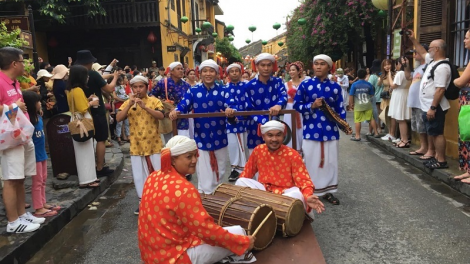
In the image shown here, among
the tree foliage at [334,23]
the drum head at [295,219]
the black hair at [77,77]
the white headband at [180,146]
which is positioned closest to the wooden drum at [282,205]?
the drum head at [295,219]

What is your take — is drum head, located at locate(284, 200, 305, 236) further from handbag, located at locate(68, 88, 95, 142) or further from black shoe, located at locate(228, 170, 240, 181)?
handbag, located at locate(68, 88, 95, 142)

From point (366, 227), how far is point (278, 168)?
120 centimetres

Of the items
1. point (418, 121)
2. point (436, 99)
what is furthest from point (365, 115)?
point (436, 99)

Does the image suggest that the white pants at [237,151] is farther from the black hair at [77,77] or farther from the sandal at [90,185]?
the black hair at [77,77]

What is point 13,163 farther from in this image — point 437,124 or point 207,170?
point 437,124

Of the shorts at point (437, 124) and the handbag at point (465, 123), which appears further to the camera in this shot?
the shorts at point (437, 124)

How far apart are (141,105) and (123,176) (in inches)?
110

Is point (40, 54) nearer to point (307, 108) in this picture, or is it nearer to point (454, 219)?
point (307, 108)

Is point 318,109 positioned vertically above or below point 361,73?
below

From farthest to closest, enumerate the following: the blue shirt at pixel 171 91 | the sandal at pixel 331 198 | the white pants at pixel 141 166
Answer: the blue shirt at pixel 171 91
the sandal at pixel 331 198
the white pants at pixel 141 166

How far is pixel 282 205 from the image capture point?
11.4ft

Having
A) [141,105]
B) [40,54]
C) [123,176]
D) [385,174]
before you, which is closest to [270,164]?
[141,105]

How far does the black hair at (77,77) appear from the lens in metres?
5.33

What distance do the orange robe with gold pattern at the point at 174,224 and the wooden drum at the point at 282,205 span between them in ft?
2.48
